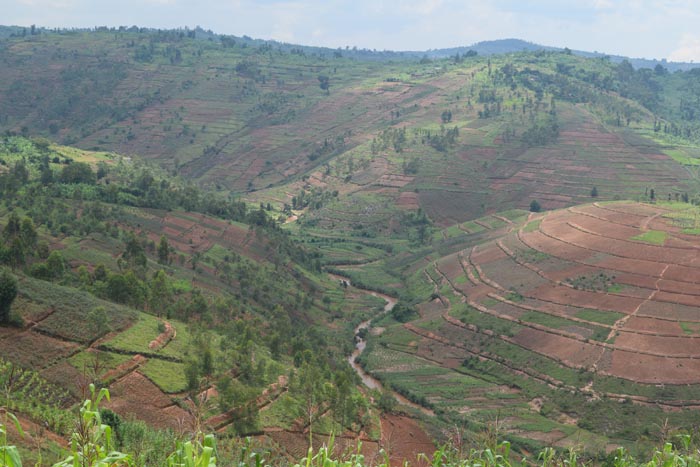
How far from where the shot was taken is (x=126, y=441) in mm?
31641

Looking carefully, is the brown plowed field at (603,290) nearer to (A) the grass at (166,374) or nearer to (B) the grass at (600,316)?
(B) the grass at (600,316)

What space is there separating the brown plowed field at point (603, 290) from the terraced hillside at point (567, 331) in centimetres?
17

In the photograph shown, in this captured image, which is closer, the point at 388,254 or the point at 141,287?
the point at 141,287

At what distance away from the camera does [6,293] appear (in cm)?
4528

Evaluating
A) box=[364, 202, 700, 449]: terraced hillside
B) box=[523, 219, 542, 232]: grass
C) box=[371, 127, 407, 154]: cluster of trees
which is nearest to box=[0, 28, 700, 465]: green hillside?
box=[364, 202, 700, 449]: terraced hillside

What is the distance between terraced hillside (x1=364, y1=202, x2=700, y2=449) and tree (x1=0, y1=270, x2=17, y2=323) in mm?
39408

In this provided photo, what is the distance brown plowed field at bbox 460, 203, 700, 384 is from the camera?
244 ft

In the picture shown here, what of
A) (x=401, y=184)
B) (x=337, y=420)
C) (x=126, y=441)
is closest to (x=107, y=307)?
(x=337, y=420)

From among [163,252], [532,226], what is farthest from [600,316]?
[163,252]

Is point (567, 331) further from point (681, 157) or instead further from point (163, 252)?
point (681, 157)

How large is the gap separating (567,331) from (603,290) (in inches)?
369

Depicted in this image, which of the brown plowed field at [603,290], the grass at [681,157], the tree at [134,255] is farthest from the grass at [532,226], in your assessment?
the tree at [134,255]

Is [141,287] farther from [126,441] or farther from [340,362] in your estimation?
[126,441]

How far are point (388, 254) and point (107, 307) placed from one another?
8138 cm
